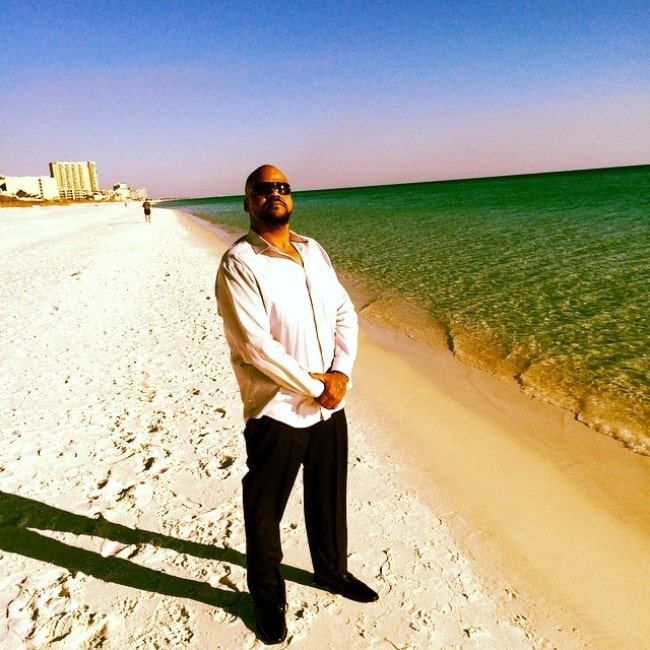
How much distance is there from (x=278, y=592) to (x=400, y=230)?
2834cm

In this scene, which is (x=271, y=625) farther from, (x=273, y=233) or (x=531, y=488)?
(x=531, y=488)

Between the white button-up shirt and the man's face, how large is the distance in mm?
104

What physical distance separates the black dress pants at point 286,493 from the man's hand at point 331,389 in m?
0.19

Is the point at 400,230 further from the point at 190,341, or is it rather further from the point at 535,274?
the point at 190,341

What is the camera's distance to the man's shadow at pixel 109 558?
2.79 metres

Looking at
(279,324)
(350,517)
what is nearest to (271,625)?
(350,517)

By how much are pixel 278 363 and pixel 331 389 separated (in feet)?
1.11

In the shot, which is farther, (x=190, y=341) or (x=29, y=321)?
(x=29, y=321)

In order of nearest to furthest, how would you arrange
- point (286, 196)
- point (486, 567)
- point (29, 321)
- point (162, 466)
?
point (286, 196), point (486, 567), point (162, 466), point (29, 321)

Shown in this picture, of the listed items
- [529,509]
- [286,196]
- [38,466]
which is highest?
[286,196]

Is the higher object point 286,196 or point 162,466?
point 286,196

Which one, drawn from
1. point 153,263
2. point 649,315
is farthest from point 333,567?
point 153,263

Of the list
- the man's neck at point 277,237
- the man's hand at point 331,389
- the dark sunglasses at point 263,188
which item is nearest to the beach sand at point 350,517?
the man's hand at point 331,389

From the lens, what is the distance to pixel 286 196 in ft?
7.39
